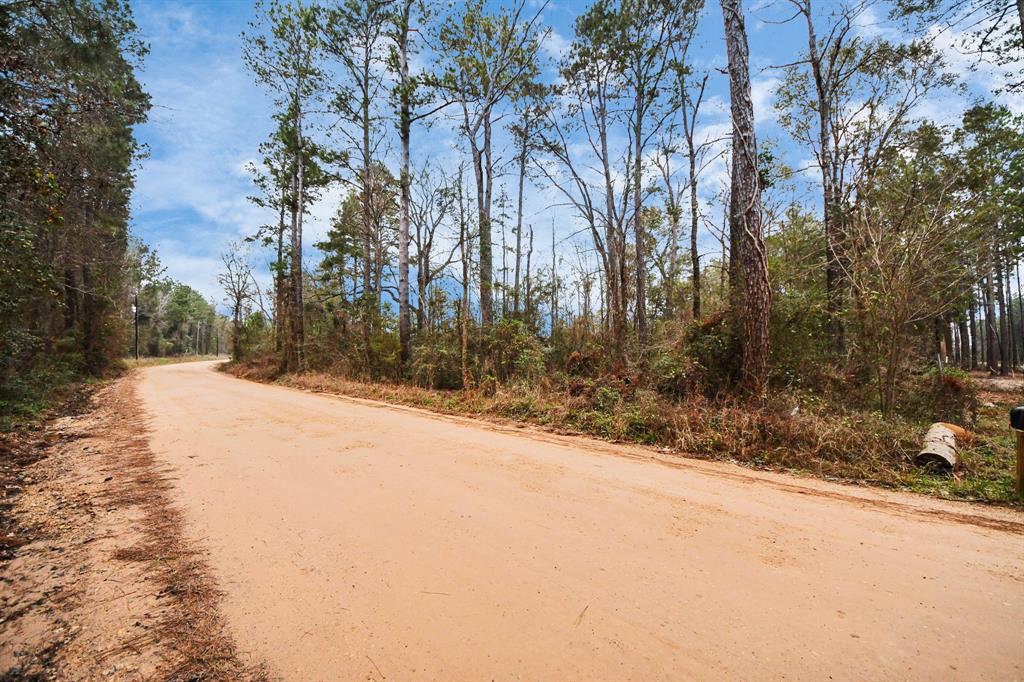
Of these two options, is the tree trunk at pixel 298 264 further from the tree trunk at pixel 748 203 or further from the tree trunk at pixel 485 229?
the tree trunk at pixel 748 203

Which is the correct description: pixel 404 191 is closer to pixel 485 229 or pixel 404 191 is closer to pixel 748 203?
pixel 485 229

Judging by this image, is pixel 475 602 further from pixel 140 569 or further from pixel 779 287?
pixel 779 287

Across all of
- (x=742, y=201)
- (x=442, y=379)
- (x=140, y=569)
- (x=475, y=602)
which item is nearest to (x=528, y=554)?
(x=475, y=602)

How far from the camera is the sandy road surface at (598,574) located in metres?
1.49

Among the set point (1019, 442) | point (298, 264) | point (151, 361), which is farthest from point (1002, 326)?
point (151, 361)

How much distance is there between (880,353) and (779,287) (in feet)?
7.07

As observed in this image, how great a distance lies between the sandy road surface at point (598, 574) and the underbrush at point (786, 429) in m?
0.53

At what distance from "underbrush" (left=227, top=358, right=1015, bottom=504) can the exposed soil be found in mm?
4574

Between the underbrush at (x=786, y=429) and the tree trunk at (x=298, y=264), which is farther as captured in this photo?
the tree trunk at (x=298, y=264)

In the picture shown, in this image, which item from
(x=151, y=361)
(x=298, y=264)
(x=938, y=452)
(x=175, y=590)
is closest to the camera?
(x=175, y=590)

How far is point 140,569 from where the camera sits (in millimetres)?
2084

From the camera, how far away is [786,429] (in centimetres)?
443

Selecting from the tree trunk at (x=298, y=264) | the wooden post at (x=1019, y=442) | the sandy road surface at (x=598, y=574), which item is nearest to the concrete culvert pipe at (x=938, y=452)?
the wooden post at (x=1019, y=442)

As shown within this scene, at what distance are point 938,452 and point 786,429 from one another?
1225 mm
